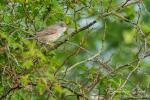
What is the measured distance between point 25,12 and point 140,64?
145 cm

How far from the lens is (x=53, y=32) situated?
982cm

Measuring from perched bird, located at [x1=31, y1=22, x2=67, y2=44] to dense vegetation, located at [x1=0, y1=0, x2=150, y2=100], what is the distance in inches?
4.7

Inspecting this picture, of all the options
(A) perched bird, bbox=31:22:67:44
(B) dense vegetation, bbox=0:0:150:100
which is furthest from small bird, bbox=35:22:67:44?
(B) dense vegetation, bbox=0:0:150:100

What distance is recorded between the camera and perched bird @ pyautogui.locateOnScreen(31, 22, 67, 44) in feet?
30.2

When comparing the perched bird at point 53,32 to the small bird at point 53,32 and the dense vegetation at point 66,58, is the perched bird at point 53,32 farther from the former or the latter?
the dense vegetation at point 66,58

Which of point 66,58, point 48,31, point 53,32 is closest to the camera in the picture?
point 66,58

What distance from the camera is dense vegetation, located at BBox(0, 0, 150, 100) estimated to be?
6852 millimetres

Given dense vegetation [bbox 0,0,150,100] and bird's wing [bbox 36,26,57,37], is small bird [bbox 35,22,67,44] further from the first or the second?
dense vegetation [bbox 0,0,150,100]

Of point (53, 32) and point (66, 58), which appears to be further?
point (53, 32)

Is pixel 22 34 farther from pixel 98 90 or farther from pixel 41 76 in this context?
pixel 41 76

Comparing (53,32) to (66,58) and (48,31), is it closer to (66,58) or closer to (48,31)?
(48,31)

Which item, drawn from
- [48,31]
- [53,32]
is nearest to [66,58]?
[48,31]

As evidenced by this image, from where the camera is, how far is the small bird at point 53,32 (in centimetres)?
921

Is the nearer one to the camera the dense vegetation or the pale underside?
the dense vegetation
